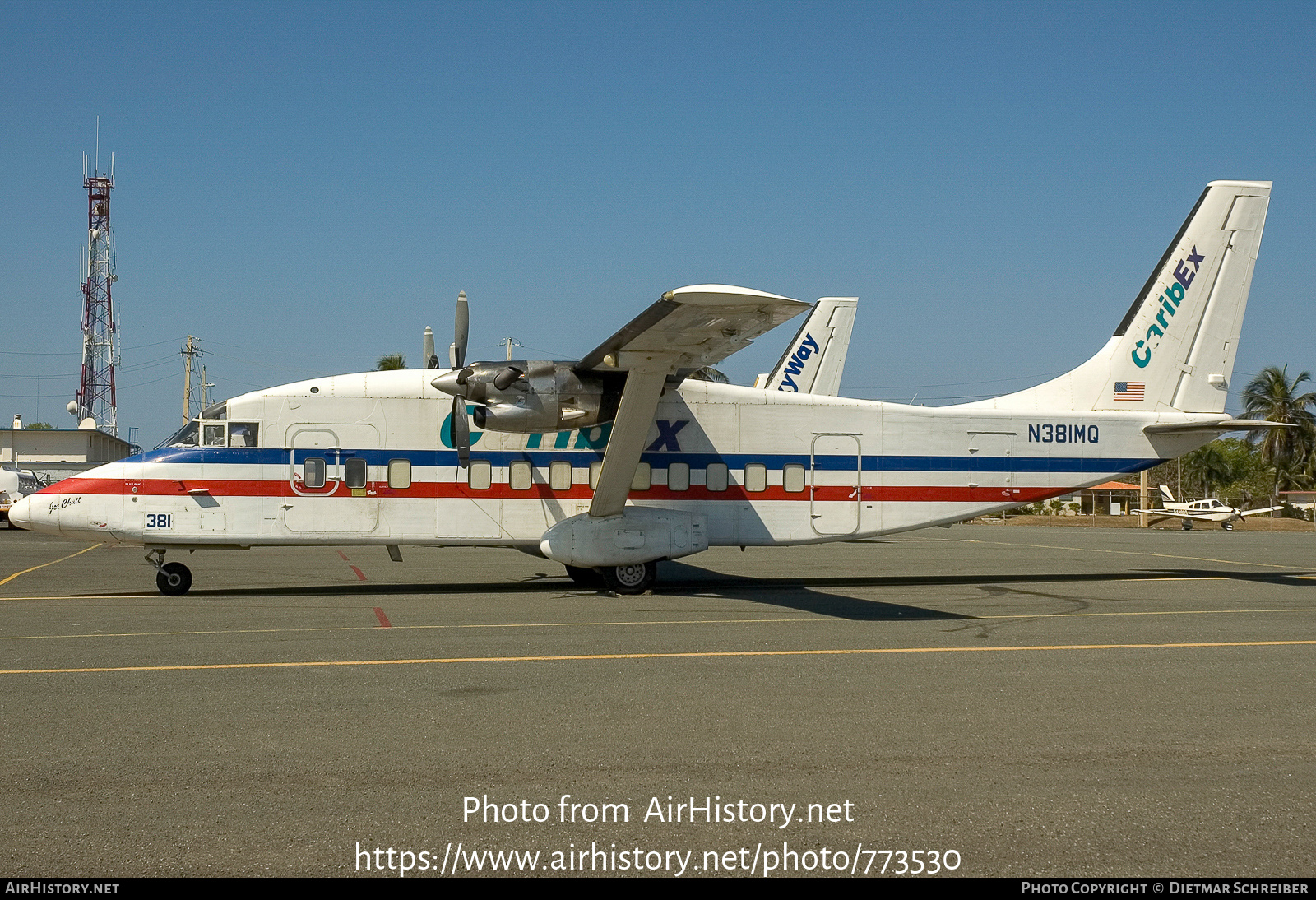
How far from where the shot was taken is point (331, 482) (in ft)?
54.1

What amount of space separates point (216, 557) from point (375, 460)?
1149 cm

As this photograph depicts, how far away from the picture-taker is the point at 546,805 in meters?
5.00

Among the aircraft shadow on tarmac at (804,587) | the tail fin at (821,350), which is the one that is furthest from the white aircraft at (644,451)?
the tail fin at (821,350)

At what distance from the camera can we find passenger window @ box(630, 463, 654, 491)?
1719cm

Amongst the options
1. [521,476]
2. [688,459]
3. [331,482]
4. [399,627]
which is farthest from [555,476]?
[399,627]

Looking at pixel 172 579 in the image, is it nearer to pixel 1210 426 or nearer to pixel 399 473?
pixel 399 473

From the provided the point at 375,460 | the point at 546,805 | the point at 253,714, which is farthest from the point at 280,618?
the point at 546,805

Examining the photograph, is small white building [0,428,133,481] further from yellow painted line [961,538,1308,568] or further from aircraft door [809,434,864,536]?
aircraft door [809,434,864,536]

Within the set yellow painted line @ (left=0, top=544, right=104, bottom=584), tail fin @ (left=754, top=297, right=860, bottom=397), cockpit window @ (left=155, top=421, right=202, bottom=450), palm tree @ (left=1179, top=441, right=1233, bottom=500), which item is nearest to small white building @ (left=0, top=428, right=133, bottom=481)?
yellow painted line @ (left=0, top=544, right=104, bottom=584)

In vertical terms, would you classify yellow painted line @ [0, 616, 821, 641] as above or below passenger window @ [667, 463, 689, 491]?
below

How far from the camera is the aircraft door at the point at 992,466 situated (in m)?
18.3

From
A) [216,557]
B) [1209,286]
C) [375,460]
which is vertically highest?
[1209,286]

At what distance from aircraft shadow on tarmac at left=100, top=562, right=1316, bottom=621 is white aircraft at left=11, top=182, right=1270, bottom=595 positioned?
0.79 m
